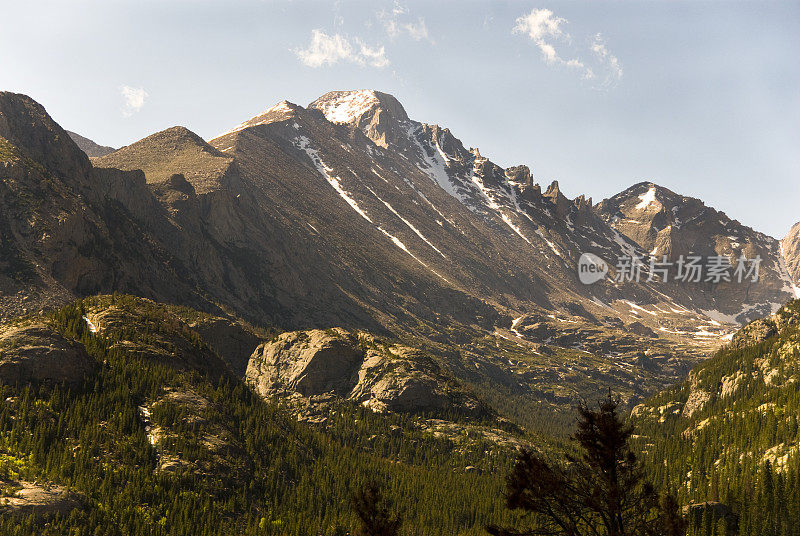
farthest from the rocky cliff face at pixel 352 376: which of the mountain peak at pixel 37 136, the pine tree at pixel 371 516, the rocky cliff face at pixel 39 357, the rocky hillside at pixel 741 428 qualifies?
the pine tree at pixel 371 516

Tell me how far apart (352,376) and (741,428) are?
249 ft

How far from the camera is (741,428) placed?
110m

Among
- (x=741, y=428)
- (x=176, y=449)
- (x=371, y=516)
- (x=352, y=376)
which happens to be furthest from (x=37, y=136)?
(x=741, y=428)

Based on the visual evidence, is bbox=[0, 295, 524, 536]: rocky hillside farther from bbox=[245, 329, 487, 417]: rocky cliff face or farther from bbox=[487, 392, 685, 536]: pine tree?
bbox=[487, 392, 685, 536]: pine tree

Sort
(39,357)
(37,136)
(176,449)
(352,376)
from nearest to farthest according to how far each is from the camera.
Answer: (176,449) < (39,357) < (352,376) < (37,136)

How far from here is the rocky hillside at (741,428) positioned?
7781 cm

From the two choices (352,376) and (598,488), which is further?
(352,376)

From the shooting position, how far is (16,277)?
110 m

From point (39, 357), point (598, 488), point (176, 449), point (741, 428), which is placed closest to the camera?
point (598, 488)

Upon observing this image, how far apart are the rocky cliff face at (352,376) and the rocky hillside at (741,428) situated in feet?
145

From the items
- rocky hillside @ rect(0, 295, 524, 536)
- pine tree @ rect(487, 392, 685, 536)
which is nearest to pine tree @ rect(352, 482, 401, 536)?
pine tree @ rect(487, 392, 685, 536)

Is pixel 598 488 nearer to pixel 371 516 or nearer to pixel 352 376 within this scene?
pixel 371 516

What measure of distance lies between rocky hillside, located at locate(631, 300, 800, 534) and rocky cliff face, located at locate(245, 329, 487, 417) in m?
44.3

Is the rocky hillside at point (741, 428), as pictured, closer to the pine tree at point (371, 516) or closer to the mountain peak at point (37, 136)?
the pine tree at point (371, 516)
